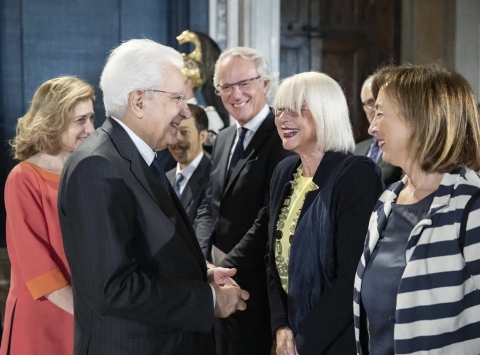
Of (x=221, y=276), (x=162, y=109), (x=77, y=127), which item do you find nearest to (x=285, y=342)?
(x=221, y=276)

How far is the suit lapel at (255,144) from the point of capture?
337cm

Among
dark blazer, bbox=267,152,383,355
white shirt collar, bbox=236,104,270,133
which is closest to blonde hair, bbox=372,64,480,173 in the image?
dark blazer, bbox=267,152,383,355

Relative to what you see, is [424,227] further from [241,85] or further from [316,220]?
[241,85]

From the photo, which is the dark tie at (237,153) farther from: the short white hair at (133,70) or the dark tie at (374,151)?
the short white hair at (133,70)

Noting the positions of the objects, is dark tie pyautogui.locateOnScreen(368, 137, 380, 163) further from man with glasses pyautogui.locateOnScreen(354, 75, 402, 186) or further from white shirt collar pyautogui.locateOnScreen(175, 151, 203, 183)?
white shirt collar pyautogui.locateOnScreen(175, 151, 203, 183)

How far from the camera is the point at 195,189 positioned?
4.02m

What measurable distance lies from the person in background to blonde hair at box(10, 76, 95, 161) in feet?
3.36

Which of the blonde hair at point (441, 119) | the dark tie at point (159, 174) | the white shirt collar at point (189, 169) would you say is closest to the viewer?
the blonde hair at point (441, 119)

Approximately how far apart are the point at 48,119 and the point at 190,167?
1264 millimetres

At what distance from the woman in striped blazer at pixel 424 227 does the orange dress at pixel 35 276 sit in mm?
1150

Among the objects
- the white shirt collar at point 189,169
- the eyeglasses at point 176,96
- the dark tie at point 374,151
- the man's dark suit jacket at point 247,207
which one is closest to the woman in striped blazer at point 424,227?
the eyeglasses at point 176,96

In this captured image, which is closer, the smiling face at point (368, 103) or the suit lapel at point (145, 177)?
the suit lapel at point (145, 177)

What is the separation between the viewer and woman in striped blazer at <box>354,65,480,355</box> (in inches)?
73.6

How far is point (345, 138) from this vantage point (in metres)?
2.70
